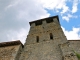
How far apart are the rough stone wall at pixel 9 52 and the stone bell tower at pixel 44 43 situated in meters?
0.79

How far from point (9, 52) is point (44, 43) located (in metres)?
3.70

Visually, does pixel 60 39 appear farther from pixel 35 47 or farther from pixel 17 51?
pixel 17 51

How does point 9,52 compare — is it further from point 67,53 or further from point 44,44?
point 67,53

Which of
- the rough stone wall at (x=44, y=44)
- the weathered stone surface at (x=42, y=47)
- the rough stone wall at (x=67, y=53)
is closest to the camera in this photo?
the rough stone wall at (x=67, y=53)

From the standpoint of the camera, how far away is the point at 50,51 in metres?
11.1

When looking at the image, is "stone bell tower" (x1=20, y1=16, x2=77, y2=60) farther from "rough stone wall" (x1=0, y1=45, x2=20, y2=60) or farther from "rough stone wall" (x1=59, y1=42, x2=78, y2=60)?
"rough stone wall" (x1=0, y1=45, x2=20, y2=60)

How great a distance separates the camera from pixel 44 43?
12.4m

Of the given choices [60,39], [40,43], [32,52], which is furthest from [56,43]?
[32,52]

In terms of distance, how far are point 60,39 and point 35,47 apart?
2744 millimetres

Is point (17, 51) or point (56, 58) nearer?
point (56, 58)

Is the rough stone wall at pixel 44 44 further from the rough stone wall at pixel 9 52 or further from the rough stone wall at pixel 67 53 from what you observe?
the rough stone wall at pixel 9 52

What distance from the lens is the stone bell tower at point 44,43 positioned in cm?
1080

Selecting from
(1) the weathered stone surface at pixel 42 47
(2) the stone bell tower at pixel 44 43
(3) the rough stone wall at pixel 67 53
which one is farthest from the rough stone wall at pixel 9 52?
(3) the rough stone wall at pixel 67 53

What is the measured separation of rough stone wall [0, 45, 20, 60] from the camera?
11.1 metres
